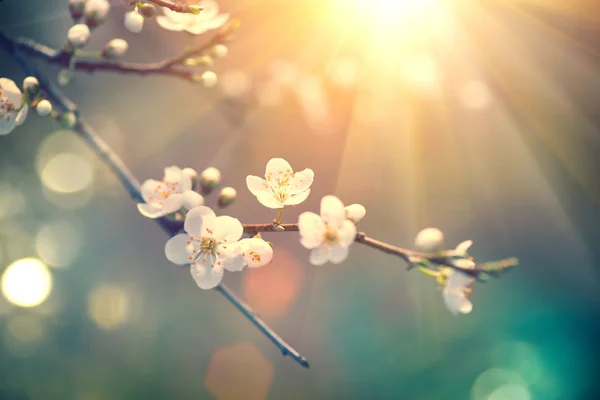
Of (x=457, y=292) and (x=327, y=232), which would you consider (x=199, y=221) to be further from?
(x=457, y=292)

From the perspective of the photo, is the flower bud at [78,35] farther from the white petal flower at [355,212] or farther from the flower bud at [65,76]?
the white petal flower at [355,212]

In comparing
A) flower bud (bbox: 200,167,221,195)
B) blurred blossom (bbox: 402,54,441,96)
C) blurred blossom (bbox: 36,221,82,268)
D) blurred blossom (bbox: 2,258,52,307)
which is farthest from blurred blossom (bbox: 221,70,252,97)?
blurred blossom (bbox: 2,258,52,307)

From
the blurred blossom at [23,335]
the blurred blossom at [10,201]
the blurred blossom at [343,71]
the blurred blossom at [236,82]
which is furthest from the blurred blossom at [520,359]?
the blurred blossom at [10,201]

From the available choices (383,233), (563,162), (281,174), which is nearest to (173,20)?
(281,174)

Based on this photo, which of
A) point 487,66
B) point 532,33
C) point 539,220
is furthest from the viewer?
point 539,220

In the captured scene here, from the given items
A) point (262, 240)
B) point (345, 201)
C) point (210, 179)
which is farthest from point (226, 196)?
point (345, 201)

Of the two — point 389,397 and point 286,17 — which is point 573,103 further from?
point 389,397
